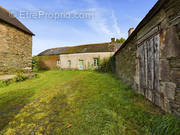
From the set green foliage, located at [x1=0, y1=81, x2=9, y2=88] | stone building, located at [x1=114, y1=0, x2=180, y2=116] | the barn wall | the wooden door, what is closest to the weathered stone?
stone building, located at [x1=114, y1=0, x2=180, y2=116]

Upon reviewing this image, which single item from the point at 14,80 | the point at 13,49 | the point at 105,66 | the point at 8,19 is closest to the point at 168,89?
the point at 14,80

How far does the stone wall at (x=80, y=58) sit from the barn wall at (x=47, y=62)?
1395 mm

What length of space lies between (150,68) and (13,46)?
10140 millimetres

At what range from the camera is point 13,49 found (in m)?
7.03

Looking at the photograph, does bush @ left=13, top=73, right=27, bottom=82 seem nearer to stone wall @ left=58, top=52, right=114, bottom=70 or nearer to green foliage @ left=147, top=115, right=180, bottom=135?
green foliage @ left=147, top=115, right=180, bottom=135

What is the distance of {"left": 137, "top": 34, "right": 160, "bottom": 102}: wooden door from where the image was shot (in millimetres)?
2207

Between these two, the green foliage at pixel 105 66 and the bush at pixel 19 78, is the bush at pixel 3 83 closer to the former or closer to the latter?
the bush at pixel 19 78

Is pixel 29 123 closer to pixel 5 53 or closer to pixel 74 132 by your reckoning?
pixel 74 132

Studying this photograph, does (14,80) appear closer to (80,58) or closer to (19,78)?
(19,78)

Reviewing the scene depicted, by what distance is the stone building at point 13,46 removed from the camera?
6.30 m

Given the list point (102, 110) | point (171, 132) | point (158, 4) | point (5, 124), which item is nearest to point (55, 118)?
point (5, 124)

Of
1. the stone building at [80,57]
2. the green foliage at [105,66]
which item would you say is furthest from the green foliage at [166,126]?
the stone building at [80,57]

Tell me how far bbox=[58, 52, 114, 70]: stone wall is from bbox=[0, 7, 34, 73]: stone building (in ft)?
26.0

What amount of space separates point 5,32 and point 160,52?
10221mm
